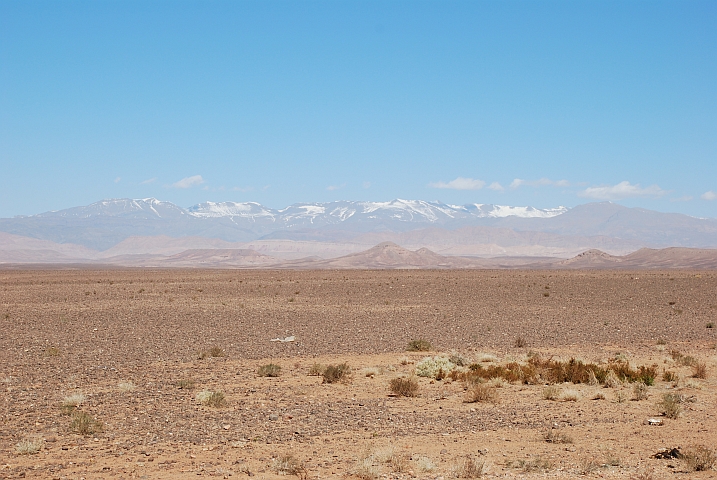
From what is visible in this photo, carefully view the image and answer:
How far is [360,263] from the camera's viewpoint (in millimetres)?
156625

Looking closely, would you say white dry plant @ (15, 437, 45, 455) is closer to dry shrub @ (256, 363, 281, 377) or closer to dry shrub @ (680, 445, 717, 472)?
dry shrub @ (256, 363, 281, 377)

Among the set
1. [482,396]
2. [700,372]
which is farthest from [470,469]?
[700,372]

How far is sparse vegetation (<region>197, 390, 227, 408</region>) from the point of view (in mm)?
14188

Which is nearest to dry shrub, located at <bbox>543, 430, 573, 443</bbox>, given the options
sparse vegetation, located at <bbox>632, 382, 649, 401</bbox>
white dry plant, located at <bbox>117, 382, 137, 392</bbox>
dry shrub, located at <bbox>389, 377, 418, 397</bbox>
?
sparse vegetation, located at <bbox>632, 382, 649, 401</bbox>

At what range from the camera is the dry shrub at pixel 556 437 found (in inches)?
448

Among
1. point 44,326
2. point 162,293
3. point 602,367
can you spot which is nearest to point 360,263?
point 162,293

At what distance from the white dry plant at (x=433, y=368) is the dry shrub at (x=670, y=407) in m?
5.43

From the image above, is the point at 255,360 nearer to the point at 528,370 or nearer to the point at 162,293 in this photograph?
the point at 528,370

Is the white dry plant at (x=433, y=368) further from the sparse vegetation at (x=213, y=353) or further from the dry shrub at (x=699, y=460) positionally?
the dry shrub at (x=699, y=460)

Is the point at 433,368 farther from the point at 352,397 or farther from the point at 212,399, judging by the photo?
the point at 212,399

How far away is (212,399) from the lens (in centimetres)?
1428

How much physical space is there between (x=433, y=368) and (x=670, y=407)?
245 inches

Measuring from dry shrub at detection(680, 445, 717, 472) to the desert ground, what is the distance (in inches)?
1.5

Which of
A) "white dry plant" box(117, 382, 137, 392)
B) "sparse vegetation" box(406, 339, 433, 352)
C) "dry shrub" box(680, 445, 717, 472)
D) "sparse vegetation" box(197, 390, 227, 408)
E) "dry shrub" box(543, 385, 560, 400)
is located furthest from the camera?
"sparse vegetation" box(406, 339, 433, 352)
